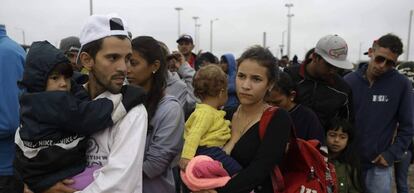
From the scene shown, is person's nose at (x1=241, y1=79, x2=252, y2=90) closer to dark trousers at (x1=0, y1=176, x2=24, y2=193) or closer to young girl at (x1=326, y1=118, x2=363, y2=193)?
young girl at (x1=326, y1=118, x2=363, y2=193)

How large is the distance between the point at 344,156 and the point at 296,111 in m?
0.99

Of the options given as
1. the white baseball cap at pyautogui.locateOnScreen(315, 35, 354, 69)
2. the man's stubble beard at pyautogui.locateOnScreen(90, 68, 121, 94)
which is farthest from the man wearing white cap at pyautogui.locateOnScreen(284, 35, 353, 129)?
the man's stubble beard at pyautogui.locateOnScreen(90, 68, 121, 94)

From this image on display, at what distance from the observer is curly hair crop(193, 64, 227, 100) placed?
2973 millimetres

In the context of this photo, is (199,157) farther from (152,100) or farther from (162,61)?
(162,61)

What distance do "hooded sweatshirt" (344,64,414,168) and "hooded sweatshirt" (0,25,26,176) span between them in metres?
3.23

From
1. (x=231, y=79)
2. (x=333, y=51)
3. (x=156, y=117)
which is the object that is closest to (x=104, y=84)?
(x=156, y=117)

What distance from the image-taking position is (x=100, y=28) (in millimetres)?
2041

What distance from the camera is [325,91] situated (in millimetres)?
3426

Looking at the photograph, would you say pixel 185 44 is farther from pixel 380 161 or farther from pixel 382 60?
pixel 380 161

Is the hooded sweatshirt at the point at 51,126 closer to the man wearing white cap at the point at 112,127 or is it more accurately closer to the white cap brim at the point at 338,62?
the man wearing white cap at the point at 112,127

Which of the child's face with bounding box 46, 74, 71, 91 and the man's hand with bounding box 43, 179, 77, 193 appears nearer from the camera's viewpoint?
the man's hand with bounding box 43, 179, 77, 193

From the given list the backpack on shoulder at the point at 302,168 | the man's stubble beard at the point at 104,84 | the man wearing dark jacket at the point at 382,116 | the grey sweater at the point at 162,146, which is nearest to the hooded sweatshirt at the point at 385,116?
the man wearing dark jacket at the point at 382,116

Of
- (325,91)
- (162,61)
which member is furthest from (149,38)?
(325,91)

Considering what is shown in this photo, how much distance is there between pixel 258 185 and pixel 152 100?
0.97m
